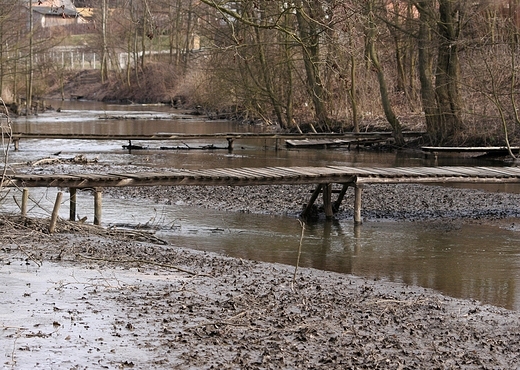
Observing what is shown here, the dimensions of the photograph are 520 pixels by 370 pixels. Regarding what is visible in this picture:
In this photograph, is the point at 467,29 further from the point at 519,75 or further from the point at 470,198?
the point at 470,198

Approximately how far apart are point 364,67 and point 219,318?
26199 millimetres

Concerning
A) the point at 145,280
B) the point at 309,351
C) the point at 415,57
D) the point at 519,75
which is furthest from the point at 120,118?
the point at 309,351

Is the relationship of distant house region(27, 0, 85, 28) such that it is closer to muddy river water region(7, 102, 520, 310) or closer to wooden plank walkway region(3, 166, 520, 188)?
wooden plank walkway region(3, 166, 520, 188)

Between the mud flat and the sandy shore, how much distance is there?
13mm

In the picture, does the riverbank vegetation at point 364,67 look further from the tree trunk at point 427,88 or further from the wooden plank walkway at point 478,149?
the wooden plank walkway at point 478,149

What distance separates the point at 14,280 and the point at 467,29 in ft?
68.3

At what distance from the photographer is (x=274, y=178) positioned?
15.2m

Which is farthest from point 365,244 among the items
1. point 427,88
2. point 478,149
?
point 427,88

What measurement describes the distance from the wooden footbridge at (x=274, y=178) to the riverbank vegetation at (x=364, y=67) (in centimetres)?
199

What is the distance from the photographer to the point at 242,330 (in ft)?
24.2

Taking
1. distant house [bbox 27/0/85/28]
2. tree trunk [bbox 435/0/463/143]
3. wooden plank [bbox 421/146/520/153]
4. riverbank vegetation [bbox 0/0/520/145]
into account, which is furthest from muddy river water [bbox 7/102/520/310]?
tree trunk [bbox 435/0/463/143]

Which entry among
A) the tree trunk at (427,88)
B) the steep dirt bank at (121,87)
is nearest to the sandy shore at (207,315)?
the tree trunk at (427,88)

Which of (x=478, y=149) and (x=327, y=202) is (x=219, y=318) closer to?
(x=327, y=202)

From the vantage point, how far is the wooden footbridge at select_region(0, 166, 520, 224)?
14000 mm
